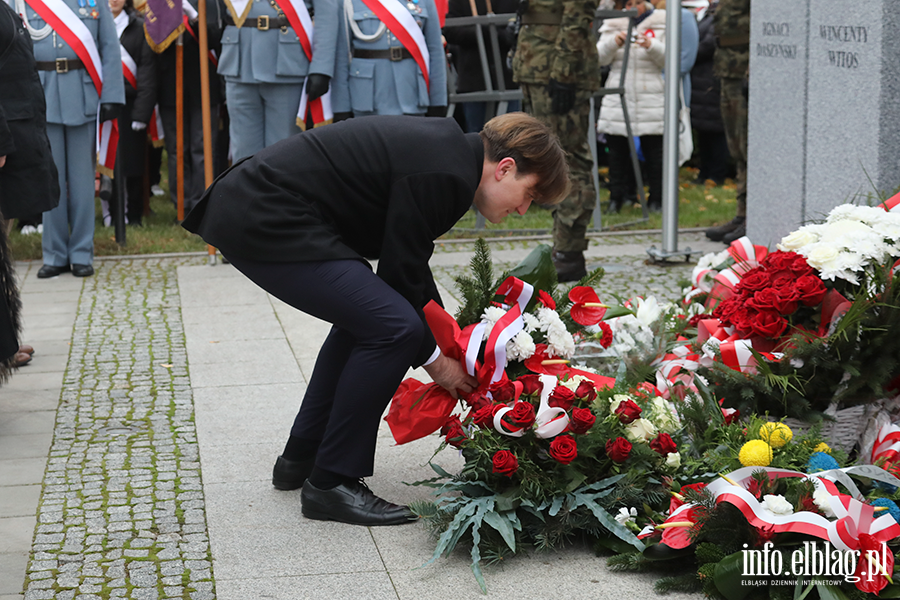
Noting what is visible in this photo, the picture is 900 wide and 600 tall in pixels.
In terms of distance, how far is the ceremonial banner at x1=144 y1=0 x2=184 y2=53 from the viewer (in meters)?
9.04

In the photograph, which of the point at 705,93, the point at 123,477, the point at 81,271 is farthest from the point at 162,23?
the point at 123,477

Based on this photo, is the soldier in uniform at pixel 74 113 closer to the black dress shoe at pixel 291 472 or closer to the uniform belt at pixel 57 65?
the uniform belt at pixel 57 65

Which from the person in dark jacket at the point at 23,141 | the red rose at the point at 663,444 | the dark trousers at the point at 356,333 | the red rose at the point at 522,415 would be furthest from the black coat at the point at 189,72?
the red rose at the point at 663,444

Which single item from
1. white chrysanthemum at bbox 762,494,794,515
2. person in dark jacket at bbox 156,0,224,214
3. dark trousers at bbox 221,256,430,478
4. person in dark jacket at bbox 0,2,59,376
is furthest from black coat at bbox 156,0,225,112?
white chrysanthemum at bbox 762,494,794,515

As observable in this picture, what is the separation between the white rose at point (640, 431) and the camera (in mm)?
3424

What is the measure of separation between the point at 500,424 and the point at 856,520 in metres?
1.04

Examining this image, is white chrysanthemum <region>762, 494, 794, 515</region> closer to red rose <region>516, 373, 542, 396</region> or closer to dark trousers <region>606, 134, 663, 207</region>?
red rose <region>516, 373, 542, 396</region>

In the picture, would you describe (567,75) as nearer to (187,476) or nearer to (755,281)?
(755,281)

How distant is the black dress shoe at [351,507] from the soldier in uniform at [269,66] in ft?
15.6

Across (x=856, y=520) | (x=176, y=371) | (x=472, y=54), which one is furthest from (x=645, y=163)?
(x=856, y=520)

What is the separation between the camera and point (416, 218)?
128 inches

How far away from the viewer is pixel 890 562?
2889 mm

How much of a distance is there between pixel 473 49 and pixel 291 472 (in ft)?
22.2

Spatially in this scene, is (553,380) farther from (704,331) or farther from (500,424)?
(704,331)
